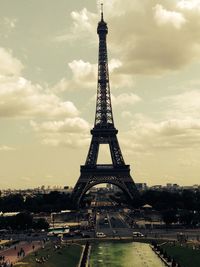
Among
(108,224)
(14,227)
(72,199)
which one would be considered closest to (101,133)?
(72,199)

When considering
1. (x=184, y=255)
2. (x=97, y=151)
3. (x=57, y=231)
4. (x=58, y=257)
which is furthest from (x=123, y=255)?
(x=97, y=151)

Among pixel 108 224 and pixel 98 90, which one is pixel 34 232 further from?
pixel 98 90

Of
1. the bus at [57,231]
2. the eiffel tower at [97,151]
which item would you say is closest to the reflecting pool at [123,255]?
the bus at [57,231]

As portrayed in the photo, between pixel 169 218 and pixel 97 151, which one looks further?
pixel 97 151

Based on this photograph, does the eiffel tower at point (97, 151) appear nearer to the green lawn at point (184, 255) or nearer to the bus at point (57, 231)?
the bus at point (57, 231)

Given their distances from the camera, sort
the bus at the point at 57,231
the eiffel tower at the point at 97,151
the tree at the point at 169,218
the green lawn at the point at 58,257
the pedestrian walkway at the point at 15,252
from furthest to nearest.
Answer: the eiffel tower at the point at 97,151 → the tree at the point at 169,218 → the bus at the point at 57,231 → the pedestrian walkway at the point at 15,252 → the green lawn at the point at 58,257

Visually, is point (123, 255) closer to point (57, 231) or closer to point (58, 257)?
point (58, 257)

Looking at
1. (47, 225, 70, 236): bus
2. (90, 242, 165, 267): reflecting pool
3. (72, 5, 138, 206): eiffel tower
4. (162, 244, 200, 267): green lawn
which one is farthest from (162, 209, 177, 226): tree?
(72, 5, 138, 206): eiffel tower
